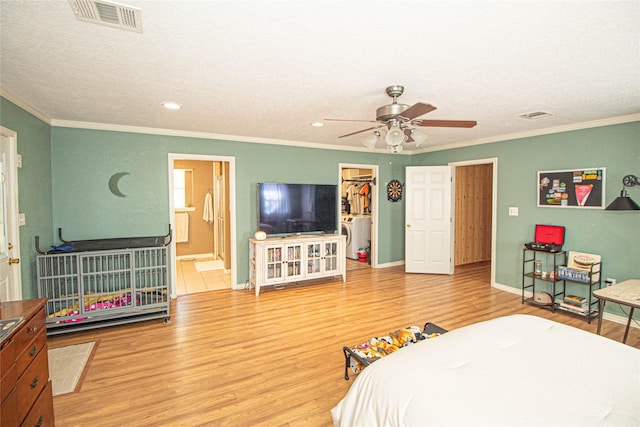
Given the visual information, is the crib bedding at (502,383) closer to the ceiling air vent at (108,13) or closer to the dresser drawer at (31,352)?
the dresser drawer at (31,352)

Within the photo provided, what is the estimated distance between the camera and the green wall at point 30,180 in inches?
114

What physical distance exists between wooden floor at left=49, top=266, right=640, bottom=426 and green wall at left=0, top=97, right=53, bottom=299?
89cm

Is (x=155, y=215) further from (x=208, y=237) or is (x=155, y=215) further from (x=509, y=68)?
(x=509, y=68)

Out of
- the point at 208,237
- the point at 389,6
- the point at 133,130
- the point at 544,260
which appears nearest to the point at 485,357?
the point at 389,6

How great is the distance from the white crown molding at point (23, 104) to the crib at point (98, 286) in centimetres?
130

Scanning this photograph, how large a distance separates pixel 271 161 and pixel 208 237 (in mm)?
3409

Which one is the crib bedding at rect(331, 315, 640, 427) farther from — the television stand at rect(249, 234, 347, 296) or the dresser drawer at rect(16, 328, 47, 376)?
the television stand at rect(249, 234, 347, 296)

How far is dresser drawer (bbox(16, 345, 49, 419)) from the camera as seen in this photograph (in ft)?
4.87

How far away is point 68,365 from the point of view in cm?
267

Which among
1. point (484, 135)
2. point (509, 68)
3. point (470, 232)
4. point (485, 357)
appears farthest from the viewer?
point (470, 232)

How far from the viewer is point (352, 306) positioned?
4094 mm

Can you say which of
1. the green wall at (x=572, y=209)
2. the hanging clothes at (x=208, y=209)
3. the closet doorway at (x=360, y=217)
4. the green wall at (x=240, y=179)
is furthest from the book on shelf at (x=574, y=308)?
the hanging clothes at (x=208, y=209)

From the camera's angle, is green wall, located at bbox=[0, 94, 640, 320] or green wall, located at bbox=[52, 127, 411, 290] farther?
green wall, located at bbox=[52, 127, 411, 290]

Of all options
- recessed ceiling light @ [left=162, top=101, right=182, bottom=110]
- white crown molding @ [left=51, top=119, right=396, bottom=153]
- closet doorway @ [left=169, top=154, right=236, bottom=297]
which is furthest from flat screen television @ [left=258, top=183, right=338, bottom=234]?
closet doorway @ [left=169, top=154, right=236, bottom=297]
